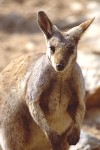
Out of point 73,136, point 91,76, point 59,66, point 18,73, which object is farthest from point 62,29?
point 59,66

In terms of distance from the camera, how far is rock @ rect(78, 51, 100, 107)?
7.04 m

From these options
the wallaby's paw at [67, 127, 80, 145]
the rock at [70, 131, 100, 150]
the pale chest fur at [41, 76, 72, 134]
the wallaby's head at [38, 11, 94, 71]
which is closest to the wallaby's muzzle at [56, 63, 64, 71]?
the wallaby's head at [38, 11, 94, 71]

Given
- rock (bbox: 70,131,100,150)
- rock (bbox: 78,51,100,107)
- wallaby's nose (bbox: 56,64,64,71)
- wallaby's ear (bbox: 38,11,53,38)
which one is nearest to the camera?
wallaby's nose (bbox: 56,64,64,71)

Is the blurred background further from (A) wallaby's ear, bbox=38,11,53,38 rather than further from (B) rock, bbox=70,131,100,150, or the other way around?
(A) wallaby's ear, bbox=38,11,53,38

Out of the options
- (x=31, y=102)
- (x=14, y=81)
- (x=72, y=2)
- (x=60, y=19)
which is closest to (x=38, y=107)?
(x=31, y=102)

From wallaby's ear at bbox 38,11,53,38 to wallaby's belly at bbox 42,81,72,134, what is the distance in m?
0.42

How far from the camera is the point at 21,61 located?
17.8ft

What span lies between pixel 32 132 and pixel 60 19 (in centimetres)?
497

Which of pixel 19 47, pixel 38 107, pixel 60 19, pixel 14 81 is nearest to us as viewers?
pixel 38 107

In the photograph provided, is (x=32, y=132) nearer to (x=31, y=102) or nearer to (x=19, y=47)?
(x=31, y=102)

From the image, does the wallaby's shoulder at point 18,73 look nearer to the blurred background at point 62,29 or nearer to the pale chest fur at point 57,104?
the pale chest fur at point 57,104

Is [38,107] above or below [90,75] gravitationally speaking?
above

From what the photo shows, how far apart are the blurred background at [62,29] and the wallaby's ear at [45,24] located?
1639mm

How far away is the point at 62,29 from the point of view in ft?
30.9
